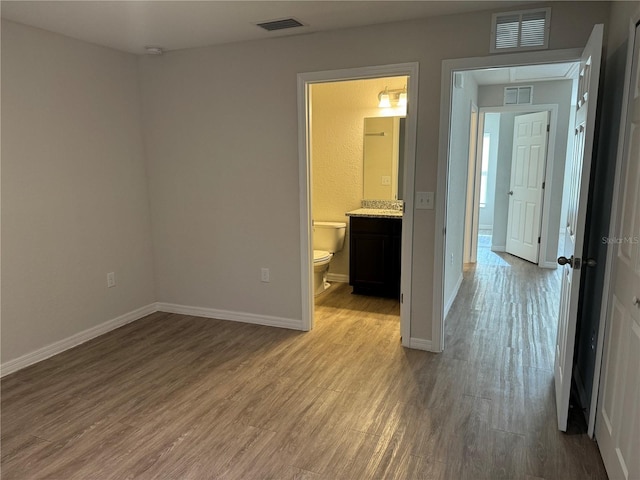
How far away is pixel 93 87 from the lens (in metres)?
3.28

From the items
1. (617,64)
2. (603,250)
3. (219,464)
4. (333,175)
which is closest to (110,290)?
(219,464)

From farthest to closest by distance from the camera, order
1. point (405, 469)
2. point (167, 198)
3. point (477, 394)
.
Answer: point (167, 198), point (477, 394), point (405, 469)

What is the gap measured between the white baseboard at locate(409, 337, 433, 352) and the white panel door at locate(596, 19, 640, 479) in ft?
4.15

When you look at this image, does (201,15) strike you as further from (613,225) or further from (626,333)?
(626,333)

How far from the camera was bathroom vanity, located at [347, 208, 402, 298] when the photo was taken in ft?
13.8

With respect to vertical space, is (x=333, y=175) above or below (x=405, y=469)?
above

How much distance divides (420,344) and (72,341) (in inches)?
103

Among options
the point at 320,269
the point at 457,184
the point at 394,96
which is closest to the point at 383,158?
the point at 394,96

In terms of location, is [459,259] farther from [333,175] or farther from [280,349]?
[280,349]

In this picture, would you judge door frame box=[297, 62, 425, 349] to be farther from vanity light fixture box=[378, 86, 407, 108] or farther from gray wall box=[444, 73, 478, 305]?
vanity light fixture box=[378, 86, 407, 108]

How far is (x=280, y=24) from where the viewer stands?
2848 millimetres

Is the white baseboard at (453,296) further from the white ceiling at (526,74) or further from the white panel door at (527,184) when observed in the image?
the white ceiling at (526,74)

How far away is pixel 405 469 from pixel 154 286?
292cm

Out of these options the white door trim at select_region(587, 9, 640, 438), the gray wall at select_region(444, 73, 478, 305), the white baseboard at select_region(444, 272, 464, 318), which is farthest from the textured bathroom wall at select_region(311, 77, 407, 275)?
the white door trim at select_region(587, 9, 640, 438)
